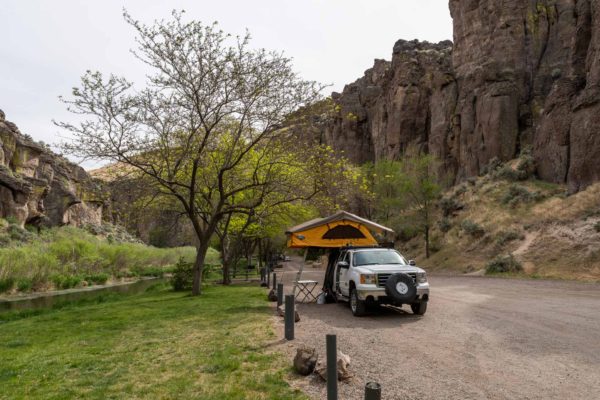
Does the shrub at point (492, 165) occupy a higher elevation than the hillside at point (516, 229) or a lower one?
higher

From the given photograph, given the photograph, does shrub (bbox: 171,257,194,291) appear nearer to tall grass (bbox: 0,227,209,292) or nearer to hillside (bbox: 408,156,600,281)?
tall grass (bbox: 0,227,209,292)

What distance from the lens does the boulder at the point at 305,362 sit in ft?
21.7

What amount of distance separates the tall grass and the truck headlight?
77.5ft

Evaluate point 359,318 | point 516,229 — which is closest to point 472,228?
point 516,229

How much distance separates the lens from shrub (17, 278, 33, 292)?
87.6ft

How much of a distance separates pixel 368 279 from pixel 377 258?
66.8 inches

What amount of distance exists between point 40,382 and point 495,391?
673 centimetres

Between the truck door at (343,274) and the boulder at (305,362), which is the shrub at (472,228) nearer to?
the truck door at (343,274)

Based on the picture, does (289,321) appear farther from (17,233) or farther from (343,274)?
(17,233)

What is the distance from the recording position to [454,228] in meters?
40.9

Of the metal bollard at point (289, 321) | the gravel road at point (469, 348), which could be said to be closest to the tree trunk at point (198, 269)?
the gravel road at point (469, 348)

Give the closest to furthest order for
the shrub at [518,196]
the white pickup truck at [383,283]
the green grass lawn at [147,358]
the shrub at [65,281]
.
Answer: the green grass lawn at [147,358], the white pickup truck at [383,283], the shrub at [65,281], the shrub at [518,196]

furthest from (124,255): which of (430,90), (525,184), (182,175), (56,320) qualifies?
(430,90)

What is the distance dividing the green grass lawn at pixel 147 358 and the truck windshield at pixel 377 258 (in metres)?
3.34
